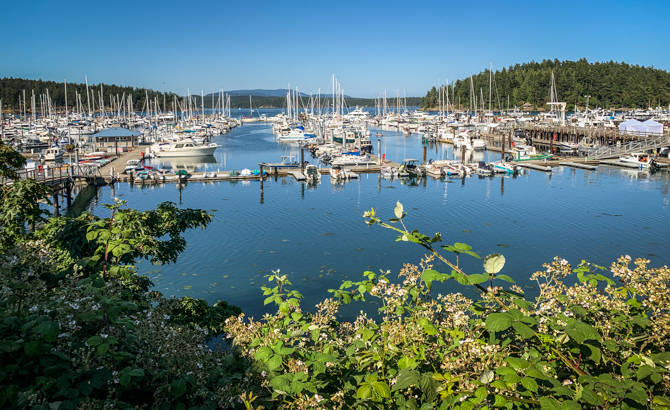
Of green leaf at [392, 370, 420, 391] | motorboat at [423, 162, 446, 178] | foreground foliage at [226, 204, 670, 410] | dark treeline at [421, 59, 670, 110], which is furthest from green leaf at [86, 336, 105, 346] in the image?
dark treeline at [421, 59, 670, 110]

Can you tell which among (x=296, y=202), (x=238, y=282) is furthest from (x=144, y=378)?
(x=296, y=202)

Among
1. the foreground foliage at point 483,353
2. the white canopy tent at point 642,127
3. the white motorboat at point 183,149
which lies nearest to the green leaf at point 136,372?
the foreground foliage at point 483,353

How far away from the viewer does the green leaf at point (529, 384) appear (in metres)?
3.12

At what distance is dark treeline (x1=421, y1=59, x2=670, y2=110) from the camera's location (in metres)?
148

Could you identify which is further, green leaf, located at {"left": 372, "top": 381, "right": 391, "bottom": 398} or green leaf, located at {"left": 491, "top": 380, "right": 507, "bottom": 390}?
green leaf, located at {"left": 372, "top": 381, "right": 391, "bottom": 398}

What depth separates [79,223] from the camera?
35.7 ft

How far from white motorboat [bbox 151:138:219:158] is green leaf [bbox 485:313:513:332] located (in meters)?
69.3

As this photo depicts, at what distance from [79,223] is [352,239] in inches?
779

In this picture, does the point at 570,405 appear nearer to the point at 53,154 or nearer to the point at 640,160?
the point at 640,160

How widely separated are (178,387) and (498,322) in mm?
2713

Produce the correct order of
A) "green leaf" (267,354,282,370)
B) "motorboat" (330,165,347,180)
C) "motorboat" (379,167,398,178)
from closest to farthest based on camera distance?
"green leaf" (267,354,282,370)
"motorboat" (330,165,347,180)
"motorboat" (379,167,398,178)

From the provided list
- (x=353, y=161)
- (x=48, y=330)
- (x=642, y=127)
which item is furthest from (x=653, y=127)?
(x=48, y=330)

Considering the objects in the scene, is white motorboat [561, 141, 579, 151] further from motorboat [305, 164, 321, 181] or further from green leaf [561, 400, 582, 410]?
green leaf [561, 400, 582, 410]

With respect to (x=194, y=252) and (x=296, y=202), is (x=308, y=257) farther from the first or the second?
(x=296, y=202)
